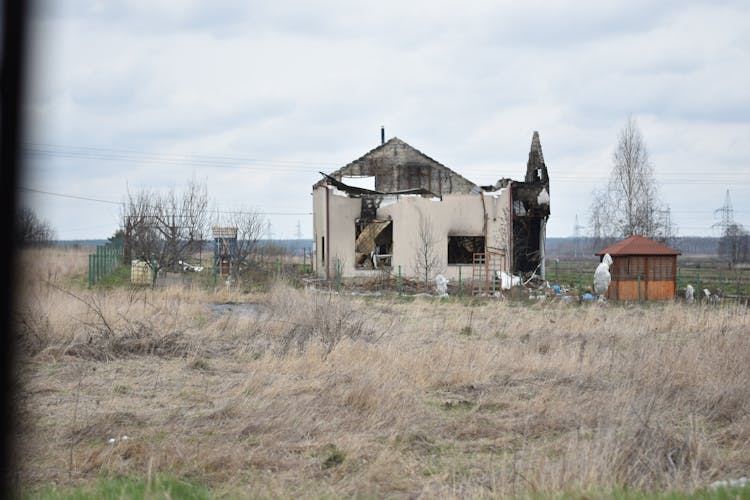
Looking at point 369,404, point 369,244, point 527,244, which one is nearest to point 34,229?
point 369,244

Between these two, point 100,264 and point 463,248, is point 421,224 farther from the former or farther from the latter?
point 100,264

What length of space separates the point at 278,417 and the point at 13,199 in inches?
787

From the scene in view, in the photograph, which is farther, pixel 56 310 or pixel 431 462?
pixel 56 310

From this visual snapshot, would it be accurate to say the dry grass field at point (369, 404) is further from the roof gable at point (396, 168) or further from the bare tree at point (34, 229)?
the bare tree at point (34, 229)

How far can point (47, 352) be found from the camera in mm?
11359

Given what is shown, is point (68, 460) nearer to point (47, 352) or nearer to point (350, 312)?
point (47, 352)

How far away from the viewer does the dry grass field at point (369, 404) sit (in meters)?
6.30

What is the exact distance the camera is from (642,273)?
28188 millimetres

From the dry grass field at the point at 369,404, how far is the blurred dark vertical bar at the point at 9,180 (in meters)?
0.17

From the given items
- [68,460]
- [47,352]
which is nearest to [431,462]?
[68,460]

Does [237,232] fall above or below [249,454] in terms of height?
above

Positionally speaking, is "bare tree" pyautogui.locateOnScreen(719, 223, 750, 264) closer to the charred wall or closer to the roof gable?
the charred wall

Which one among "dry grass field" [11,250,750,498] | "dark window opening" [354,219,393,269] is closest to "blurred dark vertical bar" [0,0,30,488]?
"dry grass field" [11,250,750,498]

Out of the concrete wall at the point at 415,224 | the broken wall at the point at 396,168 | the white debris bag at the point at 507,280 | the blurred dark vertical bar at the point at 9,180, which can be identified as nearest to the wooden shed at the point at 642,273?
the white debris bag at the point at 507,280
